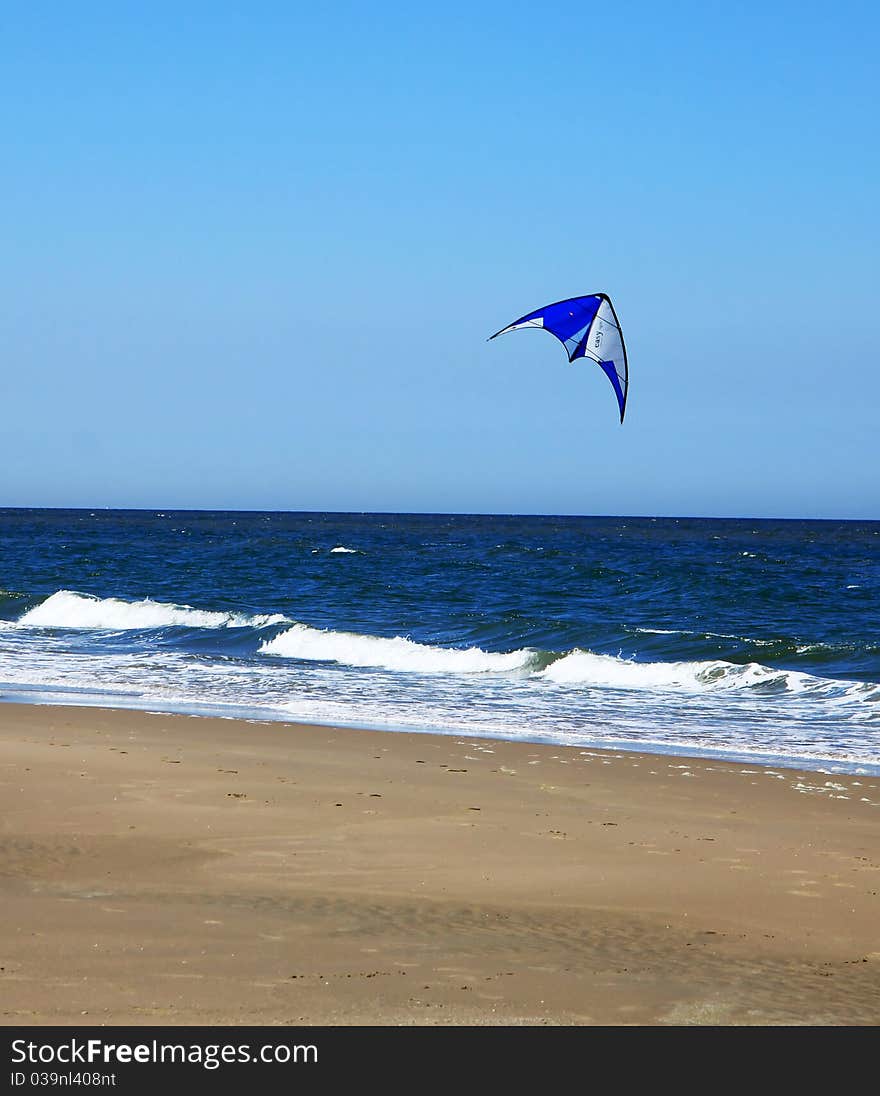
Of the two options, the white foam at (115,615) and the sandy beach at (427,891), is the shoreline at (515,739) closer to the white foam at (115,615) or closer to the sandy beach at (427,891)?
the sandy beach at (427,891)

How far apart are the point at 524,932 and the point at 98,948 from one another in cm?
160

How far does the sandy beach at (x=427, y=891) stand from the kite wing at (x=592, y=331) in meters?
6.72

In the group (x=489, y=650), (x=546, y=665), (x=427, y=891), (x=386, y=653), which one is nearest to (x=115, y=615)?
(x=386, y=653)

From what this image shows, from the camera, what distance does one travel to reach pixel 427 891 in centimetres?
542

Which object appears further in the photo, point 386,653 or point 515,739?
point 386,653

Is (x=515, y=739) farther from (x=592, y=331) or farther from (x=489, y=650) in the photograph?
(x=489, y=650)

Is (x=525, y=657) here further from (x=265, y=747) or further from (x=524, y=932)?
(x=524, y=932)

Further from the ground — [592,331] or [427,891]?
[592,331]

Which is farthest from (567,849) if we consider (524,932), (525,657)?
(525,657)

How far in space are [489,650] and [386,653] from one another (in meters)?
1.54

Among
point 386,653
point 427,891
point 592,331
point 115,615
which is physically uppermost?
point 592,331

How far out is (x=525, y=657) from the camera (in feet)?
57.6

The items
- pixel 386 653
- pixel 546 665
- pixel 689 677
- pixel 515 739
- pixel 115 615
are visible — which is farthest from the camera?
pixel 115 615

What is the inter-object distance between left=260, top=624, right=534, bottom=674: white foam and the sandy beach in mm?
8156
